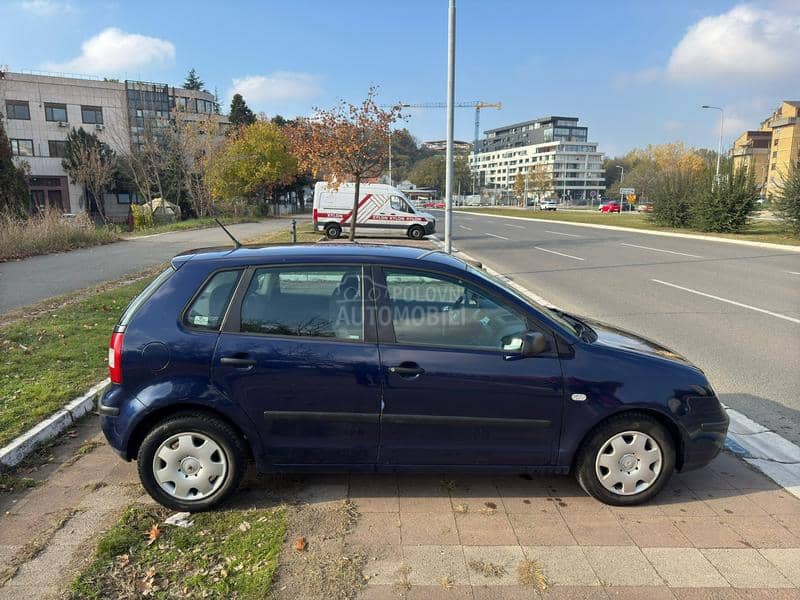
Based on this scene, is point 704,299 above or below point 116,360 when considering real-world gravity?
below

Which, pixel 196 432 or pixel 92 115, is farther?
pixel 92 115

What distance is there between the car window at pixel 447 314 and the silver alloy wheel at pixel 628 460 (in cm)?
88

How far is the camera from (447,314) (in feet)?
11.1

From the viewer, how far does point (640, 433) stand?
10.7ft

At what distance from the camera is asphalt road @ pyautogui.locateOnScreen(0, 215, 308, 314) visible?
10.2m

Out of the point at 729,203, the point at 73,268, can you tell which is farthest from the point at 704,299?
the point at 729,203

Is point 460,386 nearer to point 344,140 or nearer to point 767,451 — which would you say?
point 767,451

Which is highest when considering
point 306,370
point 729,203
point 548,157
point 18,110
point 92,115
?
point 548,157

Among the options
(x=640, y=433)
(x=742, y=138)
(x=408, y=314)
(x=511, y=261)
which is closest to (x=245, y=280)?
(x=408, y=314)

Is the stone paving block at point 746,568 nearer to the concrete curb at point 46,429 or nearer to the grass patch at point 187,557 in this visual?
the grass patch at point 187,557

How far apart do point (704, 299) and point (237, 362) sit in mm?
9462

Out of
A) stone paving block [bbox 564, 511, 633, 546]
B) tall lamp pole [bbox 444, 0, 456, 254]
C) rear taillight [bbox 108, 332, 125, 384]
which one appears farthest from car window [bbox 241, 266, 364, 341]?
tall lamp pole [bbox 444, 0, 456, 254]

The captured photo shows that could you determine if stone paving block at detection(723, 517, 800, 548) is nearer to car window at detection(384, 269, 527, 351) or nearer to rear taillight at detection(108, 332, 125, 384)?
car window at detection(384, 269, 527, 351)

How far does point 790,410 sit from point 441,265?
147 inches
